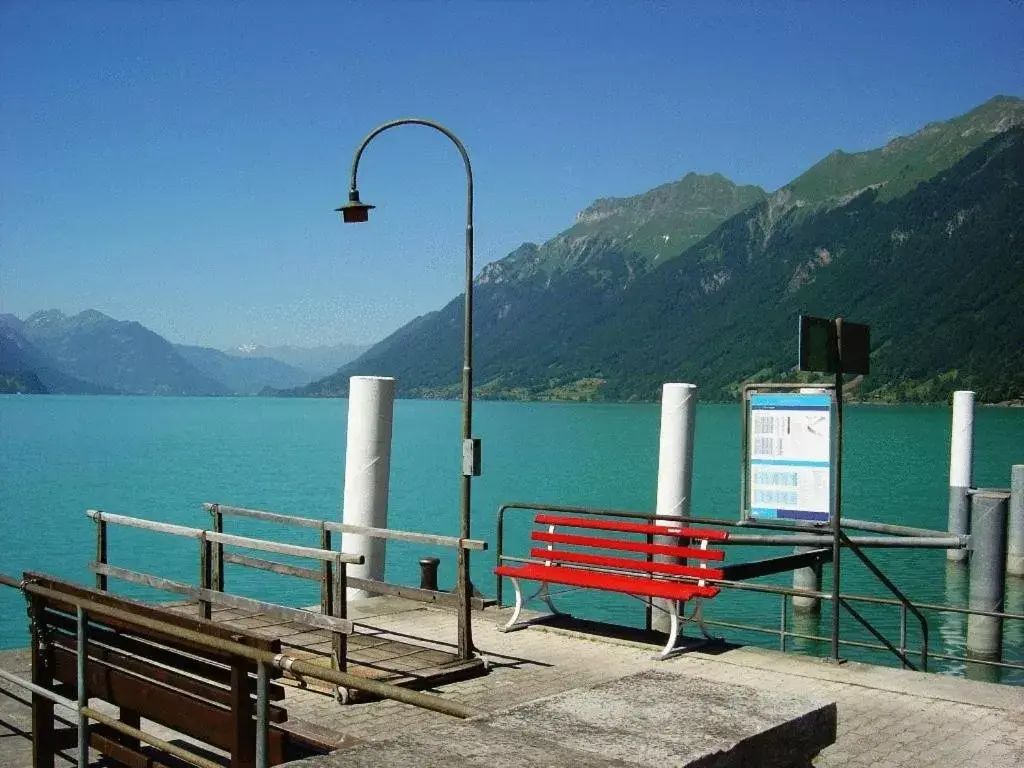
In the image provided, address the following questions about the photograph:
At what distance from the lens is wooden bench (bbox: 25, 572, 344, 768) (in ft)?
15.3

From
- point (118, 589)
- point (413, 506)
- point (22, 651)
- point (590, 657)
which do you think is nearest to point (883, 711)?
point (590, 657)

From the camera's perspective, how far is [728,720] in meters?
3.60

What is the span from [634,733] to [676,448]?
1007 centimetres

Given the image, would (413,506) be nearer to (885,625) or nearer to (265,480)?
(265,480)

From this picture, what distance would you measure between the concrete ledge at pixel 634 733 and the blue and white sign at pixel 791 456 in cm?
669

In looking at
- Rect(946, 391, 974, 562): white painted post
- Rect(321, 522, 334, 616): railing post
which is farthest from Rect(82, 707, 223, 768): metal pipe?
Rect(946, 391, 974, 562): white painted post

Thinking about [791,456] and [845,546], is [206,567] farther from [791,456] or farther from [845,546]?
[845,546]

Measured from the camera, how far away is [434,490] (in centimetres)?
6259

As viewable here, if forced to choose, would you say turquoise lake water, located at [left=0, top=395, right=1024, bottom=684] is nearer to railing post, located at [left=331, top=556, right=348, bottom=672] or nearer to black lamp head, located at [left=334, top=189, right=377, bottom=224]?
black lamp head, located at [left=334, top=189, right=377, bottom=224]

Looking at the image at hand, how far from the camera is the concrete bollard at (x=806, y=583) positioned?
15.8 m

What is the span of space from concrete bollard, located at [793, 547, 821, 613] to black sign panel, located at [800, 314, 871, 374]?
11.5 ft

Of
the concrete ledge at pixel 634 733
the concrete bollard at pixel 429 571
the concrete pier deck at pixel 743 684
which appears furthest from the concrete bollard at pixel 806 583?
the concrete ledge at pixel 634 733

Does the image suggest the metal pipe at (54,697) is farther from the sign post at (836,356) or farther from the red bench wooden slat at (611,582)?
the sign post at (836,356)

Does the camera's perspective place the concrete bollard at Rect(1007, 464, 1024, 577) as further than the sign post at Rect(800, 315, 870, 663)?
Yes
